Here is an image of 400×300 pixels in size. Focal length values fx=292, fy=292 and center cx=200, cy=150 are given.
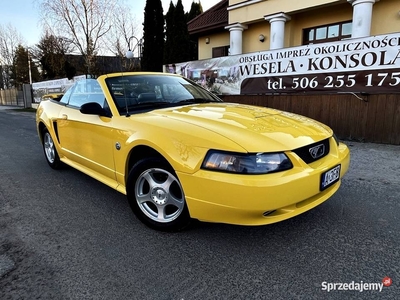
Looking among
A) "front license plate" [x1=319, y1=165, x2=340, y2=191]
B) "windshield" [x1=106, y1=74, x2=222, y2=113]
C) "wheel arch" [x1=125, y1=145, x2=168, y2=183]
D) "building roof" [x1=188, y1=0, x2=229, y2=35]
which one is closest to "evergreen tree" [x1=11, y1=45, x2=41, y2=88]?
"building roof" [x1=188, y1=0, x2=229, y2=35]

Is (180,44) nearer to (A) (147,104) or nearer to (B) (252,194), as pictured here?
(A) (147,104)

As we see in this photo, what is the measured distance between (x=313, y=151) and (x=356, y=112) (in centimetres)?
478

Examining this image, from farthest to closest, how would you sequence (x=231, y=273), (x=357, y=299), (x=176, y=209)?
(x=176, y=209) < (x=231, y=273) < (x=357, y=299)

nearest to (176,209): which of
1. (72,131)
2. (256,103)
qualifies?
(72,131)

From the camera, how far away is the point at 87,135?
3.31 metres

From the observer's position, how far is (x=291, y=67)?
722 centimetres

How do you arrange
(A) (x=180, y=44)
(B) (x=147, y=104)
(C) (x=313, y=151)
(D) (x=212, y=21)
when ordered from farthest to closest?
(A) (x=180, y=44) < (D) (x=212, y=21) < (B) (x=147, y=104) < (C) (x=313, y=151)

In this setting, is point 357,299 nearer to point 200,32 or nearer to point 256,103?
point 256,103

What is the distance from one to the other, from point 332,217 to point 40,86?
22508mm

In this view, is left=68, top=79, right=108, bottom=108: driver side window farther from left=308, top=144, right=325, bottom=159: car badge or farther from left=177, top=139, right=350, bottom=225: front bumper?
left=308, top=144, right=325, bottom=159: car badge

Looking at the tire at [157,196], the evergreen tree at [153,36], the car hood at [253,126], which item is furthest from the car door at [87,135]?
the evergreen tree at [153,36]

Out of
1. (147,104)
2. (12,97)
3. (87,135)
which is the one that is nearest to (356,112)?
(147,104)

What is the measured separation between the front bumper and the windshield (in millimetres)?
1193

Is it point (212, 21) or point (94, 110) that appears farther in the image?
point (212, 21)
